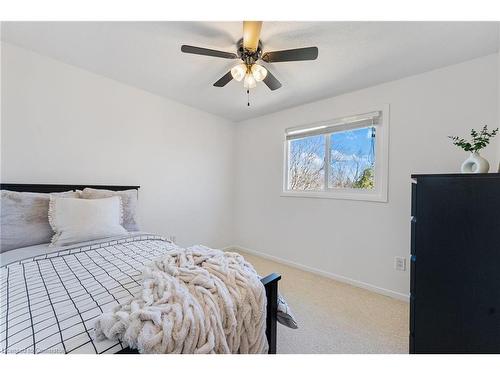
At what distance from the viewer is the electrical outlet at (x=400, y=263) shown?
6.87ft

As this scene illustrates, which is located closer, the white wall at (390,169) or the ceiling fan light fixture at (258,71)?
the ceiling fan light fixture at (258,71)

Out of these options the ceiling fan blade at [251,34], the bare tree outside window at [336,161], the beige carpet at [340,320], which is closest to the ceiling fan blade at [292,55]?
the ceiling fan blade at [251,34]

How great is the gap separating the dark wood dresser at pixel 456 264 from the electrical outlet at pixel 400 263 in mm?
943

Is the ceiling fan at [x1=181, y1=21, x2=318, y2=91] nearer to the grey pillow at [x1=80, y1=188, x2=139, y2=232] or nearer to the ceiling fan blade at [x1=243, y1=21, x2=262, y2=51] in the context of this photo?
the ceiling fan blade at [x1=243, y1=21, x2=262, y2=51]

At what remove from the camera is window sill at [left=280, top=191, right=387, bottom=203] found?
7.45ft

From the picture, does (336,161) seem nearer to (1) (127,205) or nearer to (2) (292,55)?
(2) (292,55)

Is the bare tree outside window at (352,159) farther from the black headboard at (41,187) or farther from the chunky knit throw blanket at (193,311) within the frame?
the black headboard at (41,187)

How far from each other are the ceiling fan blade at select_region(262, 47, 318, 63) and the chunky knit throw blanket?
144cm

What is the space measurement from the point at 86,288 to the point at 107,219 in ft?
2.86

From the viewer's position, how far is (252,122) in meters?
3.42

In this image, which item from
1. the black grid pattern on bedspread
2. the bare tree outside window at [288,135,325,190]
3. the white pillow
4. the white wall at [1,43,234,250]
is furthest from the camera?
the bare tree outside window at [288,135,325,190]

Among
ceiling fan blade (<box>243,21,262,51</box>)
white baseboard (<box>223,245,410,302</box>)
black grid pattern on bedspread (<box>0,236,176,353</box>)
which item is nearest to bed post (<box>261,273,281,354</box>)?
black grid pattern on bedspread (<box>0,236,176,353</box>)

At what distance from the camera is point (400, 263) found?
212cm
